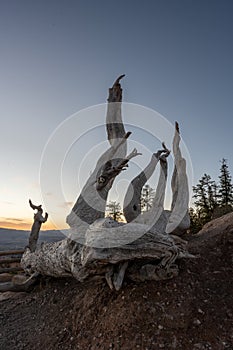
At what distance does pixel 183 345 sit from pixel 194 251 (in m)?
2.61

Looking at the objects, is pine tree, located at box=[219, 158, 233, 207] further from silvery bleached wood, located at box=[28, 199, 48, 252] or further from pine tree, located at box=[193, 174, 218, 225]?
silvery bleached wood, located at box=[28, 199, 48, 252]

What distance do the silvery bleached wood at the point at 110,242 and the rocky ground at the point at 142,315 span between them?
326 mm

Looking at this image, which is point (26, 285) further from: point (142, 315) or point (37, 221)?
point (142, 315)

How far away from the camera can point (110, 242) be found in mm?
3990

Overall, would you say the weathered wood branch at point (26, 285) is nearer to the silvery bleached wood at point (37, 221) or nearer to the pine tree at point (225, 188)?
the silvery bleached wood at point (37, 221)

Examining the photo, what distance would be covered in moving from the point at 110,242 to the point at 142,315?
49.4 inches

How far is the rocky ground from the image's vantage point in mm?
3709

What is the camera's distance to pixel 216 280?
4.75 meters

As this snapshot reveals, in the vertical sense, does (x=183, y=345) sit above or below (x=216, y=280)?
below

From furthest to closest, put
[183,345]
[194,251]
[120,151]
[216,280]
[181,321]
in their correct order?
[120,151]
[194,251]
[216,280]
[181,321]
[183,345]

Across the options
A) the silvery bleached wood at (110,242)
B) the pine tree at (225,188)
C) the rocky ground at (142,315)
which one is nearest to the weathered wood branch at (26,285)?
the silvery bleached wood at (110,242)

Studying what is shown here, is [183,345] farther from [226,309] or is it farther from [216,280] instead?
[216,280]

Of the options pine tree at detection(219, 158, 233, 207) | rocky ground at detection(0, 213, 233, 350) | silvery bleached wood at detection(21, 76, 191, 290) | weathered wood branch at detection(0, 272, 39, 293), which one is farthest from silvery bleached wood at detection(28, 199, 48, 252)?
pine tree at detection(219, 158, 233, 207)

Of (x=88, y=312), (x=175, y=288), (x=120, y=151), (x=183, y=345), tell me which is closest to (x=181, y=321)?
(x=183, y=345)
